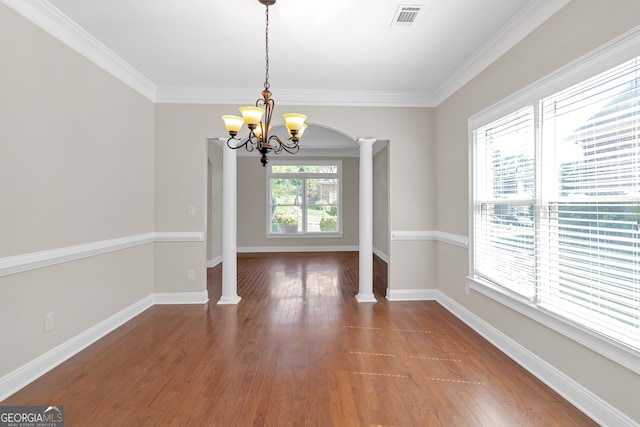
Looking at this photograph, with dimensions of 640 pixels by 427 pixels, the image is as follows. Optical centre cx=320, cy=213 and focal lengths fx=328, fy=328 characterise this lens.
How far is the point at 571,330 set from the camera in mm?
2217

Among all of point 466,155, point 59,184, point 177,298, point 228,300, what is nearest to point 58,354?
point 59,184

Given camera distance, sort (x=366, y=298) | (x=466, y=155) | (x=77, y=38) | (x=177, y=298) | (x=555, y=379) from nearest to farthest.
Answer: (x=555, y=379) < (x=77, y=38) < (x=466, y=155) < (x=177, y=298) < (x=366, y=298)

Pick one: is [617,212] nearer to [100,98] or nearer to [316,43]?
[316,43]

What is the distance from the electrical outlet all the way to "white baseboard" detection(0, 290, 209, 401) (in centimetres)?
19

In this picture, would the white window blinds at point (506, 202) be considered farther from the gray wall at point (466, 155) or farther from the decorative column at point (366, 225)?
the decorative column at point (366, 225)

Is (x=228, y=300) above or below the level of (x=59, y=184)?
below

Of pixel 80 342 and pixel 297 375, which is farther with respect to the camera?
pixel 80 342

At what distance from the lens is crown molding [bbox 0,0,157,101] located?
2.45m

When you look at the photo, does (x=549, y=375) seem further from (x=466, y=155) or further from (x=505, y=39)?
(x=505, y=39)

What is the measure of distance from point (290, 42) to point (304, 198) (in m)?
6.12

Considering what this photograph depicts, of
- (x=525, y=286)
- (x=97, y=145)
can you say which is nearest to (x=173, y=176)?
(x=97, y=145)

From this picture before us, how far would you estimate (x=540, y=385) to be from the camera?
2.41 meters

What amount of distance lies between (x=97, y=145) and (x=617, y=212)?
13.8ft

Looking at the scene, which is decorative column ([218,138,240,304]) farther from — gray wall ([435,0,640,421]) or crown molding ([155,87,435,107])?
gray wall ([435,0,640,421])
